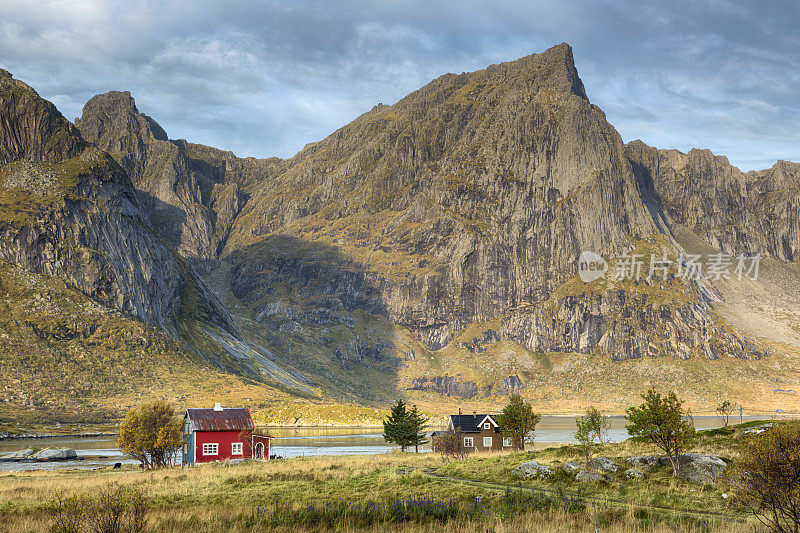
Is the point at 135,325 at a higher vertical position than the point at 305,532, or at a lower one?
higher

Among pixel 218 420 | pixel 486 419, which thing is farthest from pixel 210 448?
pixel 486 419

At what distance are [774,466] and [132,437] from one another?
62743 mm

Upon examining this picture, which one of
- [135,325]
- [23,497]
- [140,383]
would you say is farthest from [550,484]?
[135,325]

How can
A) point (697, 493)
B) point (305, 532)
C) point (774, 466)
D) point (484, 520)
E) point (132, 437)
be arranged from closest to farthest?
point (774, 466)
point (305, 532)
point (484, 520)
point (697, 493)
point (132, 437)

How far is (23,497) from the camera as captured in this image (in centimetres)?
3064

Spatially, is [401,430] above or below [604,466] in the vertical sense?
below

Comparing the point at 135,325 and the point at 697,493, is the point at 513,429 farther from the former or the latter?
the point at 135,325

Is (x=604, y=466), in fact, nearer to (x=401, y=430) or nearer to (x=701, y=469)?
(x=701, y=469)

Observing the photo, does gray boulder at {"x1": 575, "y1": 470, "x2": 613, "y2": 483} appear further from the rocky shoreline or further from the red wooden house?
the rocky shoreline

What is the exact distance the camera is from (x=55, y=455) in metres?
84.2

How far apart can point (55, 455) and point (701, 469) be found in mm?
86298

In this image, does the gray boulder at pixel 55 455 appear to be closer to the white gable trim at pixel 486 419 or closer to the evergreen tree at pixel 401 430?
the evergreen tree at pixel 401 430

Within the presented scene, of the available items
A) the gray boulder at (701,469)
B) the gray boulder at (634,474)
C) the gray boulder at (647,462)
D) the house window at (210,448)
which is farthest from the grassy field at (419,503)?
the house window at (210,448)

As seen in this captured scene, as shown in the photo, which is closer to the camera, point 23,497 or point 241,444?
point 23,497
